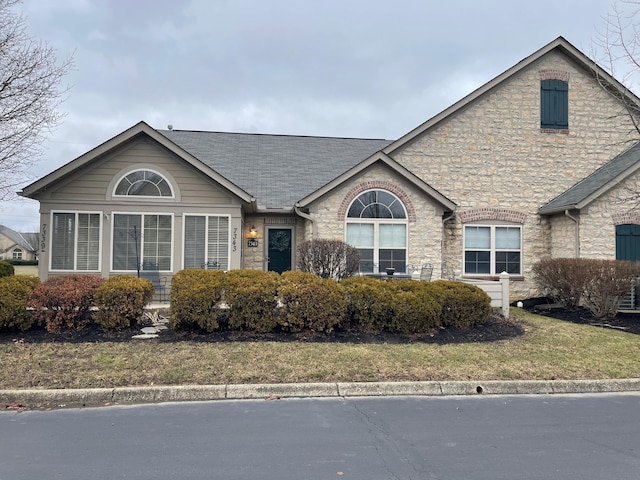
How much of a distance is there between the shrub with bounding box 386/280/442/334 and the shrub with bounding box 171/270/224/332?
3.39 m

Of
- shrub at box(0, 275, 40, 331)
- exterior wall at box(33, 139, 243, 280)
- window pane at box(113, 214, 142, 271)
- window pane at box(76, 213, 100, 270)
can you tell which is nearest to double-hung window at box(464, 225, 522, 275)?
exterior wall at box(33, 139, 243, 280)

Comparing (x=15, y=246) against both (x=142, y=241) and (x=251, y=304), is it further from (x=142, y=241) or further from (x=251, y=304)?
(x=251, y=304)

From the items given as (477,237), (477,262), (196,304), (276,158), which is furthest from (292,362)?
(276,158)

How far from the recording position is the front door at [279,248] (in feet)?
50.2

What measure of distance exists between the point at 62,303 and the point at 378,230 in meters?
8.54

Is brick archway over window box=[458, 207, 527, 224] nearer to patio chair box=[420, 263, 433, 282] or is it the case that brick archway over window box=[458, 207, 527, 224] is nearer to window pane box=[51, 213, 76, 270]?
patio chair box=[420, 263, 433, 282]

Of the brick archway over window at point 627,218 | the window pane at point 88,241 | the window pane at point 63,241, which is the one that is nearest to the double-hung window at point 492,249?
the brick archway over window at point 627,218

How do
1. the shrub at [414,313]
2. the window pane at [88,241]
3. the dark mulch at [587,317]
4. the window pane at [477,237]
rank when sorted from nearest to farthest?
the shrub at [414,313] < the dark mulch at [587,317] < the window pane at [88,241] < the window pane at [477,237]

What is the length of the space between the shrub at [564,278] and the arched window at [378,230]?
3.85m

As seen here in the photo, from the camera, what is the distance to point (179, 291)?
8969 millimetres

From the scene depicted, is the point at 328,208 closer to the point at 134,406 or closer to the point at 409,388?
the point at 409,388

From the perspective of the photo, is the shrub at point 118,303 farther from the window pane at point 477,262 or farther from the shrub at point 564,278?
the shrub at point 564,278

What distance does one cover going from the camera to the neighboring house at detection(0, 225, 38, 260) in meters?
81.8

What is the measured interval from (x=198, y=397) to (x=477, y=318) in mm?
6227
